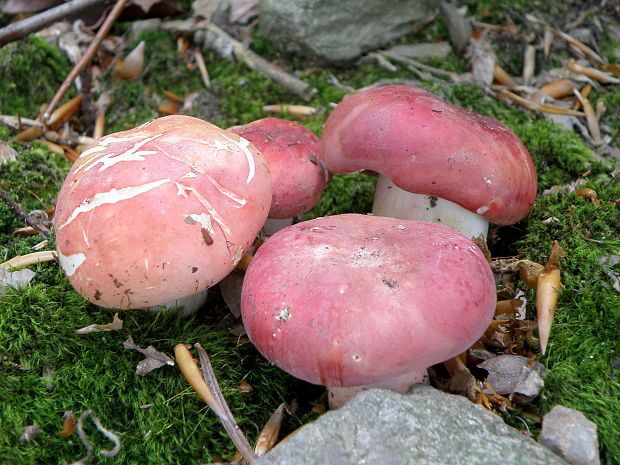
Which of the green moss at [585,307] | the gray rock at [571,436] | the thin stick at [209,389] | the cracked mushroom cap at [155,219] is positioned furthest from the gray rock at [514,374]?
the cracked mushroom cap at [155,219]

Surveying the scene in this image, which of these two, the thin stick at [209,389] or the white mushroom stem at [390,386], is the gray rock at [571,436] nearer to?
the white mushroom stem at [390,386]

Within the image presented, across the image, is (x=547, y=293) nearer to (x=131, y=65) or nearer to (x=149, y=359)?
(x=149, y=359)

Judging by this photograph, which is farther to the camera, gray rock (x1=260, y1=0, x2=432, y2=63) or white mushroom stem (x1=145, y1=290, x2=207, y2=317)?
gray rock (x1=260, y1=0, x2=432, y2=63)

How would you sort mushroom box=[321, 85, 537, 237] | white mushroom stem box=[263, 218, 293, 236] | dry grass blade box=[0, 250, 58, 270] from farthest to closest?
white mushroom stem box=[263, 218, 293, 236] → dry grass blade box=[0, 250, 58, 270] → mushroom box=[321, 85, 537, 237]

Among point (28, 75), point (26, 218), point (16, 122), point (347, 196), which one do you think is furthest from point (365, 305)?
point (28, 75)

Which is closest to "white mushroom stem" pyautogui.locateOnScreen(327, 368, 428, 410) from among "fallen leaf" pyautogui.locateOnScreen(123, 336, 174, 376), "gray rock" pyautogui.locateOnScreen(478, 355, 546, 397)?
"gray rock" pyautogui.locateOnScreen(478, 355, 546, 397)

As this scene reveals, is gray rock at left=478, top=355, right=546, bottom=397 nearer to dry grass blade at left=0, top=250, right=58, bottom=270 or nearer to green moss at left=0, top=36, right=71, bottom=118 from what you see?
dry grass blade at left=0, top=250, right=58, bottom=270
